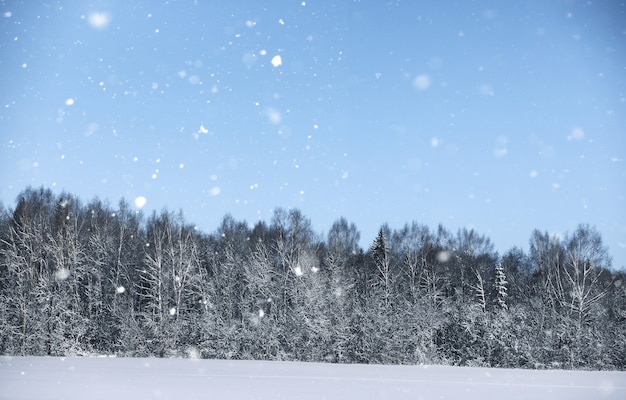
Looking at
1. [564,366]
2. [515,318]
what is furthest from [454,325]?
[564,366]

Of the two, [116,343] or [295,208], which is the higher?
[295,208]

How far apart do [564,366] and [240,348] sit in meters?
17.6

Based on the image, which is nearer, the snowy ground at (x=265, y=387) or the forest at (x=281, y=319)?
the snowy ground at (x=265, y=387)

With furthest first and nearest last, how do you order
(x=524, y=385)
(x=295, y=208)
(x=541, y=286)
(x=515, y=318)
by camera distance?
(x=295, y=208), (x=541, y=286), (x=515, y=318), (x=524, y=385)

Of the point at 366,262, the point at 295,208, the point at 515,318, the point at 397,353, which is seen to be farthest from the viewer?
the point at 366,262

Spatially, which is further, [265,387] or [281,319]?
[281,319]

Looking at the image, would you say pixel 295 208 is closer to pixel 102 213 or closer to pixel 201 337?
pixel 201 337

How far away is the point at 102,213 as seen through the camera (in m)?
60.5

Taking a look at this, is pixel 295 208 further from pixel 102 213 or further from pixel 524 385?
pixel 524 385

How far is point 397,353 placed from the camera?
1109 inches

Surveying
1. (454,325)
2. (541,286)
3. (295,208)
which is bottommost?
(454,325)

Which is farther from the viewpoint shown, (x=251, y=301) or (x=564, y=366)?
(x=251, y=301)

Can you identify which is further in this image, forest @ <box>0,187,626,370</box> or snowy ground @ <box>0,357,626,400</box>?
forest @ <box>0,187,626,370</box>

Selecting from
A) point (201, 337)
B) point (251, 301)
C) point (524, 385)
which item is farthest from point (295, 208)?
A: point (524, 385)
